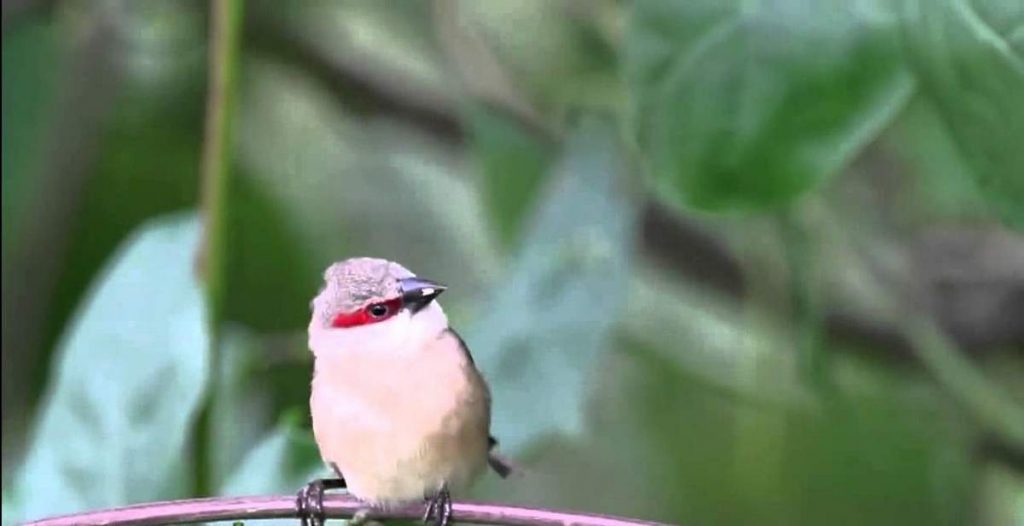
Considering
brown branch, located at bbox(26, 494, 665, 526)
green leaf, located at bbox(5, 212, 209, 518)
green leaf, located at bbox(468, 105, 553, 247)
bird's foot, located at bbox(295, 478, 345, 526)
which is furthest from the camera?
green leaf, located at bbox(468, 105, 553, 247)

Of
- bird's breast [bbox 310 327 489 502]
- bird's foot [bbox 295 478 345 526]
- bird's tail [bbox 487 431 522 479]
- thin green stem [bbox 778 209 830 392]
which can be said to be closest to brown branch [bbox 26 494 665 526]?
bird's foot [bbox 295 478 345 526]

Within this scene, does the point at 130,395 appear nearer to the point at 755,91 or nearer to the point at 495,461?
the point at 495,461

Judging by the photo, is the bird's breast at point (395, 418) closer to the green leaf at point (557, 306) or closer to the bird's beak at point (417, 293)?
the bird's beak at point (417, 293)

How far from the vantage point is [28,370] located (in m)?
1.78

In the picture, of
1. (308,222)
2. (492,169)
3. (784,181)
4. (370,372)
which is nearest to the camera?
(370,372)

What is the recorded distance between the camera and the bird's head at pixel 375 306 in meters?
0.92

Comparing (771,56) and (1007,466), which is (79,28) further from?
(1007,466)

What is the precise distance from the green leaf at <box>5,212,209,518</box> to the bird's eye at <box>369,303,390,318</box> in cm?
38

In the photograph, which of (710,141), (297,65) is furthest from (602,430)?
(710,141)

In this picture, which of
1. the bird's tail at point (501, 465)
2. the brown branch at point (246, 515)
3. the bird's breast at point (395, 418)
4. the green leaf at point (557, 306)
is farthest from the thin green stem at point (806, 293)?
the brown branch at point (246, 515)

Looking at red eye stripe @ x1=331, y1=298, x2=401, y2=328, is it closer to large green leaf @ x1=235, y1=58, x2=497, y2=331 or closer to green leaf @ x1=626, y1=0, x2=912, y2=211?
green leaf @ x1=626, y1=0, x2=912, y2=211

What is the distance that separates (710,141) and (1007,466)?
634mm

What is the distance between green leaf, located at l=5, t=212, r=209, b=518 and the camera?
1.29 m

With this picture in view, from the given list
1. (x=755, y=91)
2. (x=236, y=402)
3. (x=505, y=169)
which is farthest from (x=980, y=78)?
(x=236, y=402)
